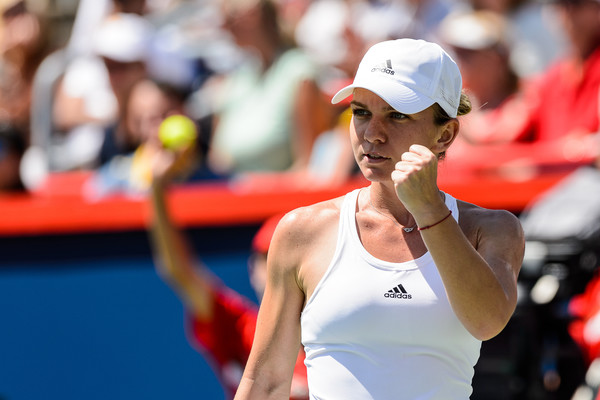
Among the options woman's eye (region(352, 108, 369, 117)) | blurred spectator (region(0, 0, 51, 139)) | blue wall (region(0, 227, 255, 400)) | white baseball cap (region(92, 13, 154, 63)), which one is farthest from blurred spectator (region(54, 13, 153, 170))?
woman's eye (region(352, 108, 369, 117))

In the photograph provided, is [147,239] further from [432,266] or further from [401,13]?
[432,266]

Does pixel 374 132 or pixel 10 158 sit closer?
pixel 374 132

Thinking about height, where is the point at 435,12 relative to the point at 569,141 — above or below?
above

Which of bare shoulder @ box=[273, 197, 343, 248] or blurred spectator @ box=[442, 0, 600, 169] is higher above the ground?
bare shoulder @ box=[273, 197, 343, 248]

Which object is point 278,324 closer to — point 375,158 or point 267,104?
point 375,158

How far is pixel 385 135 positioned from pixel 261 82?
3706 mm

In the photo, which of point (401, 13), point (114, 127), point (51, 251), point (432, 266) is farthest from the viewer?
point (401, 13)

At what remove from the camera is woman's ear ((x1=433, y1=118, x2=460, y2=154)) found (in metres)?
2.36

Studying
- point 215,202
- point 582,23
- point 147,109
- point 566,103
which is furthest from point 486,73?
point 147,109

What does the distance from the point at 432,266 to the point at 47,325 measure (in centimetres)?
379

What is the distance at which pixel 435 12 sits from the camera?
261 inches

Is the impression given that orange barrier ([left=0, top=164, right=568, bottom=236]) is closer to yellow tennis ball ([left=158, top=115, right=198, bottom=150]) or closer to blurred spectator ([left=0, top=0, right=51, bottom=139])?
yellow tennis ball ([left=158, top=115, right=198, bottom=150])

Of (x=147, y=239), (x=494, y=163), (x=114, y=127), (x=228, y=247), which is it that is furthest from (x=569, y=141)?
(x=114, y=127)

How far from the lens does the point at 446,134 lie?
7.82ft
